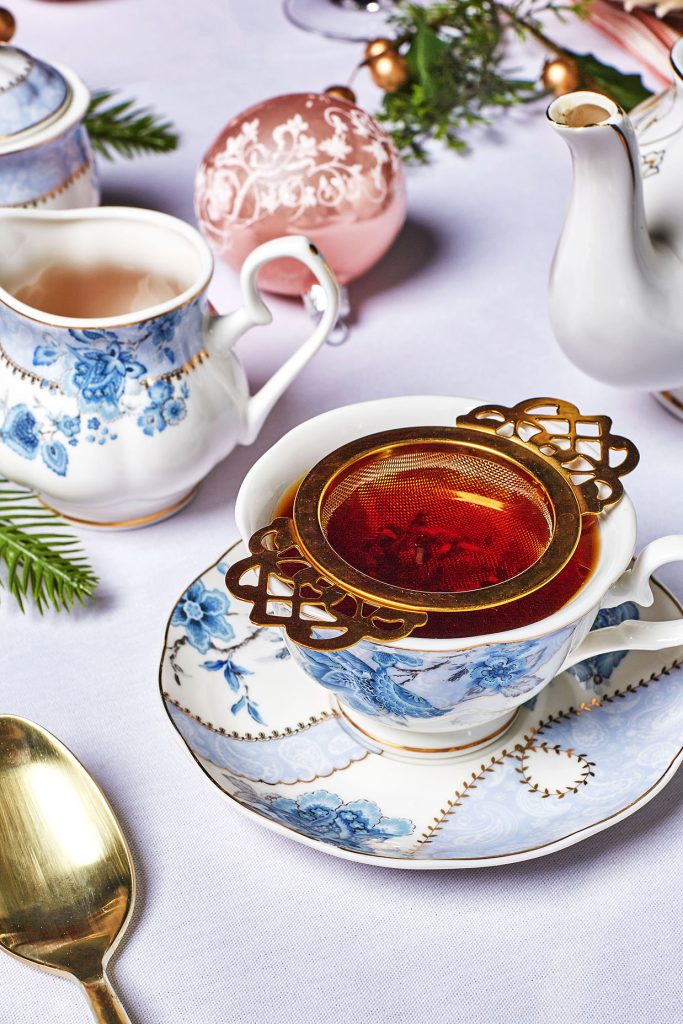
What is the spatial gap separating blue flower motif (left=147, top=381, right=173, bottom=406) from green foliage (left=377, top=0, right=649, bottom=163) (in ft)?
1.40

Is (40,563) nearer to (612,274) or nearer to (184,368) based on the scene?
(184,368)

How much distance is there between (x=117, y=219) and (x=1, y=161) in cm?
12

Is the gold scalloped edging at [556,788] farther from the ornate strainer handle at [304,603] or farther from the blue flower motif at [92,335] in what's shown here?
the blue flower motif at [92,335]

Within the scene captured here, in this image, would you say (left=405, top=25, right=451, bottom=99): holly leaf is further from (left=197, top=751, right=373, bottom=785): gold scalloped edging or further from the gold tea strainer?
(left=197, top=751, right=373, bottom=785): gold scalloped edging

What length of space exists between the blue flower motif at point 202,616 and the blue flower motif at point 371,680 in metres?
0.09

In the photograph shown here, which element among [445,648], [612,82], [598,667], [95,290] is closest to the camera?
[445,648]

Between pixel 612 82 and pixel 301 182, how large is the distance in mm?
330

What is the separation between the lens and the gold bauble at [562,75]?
2.87ft

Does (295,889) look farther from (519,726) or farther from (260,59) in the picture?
(260,59)

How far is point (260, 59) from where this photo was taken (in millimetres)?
1020

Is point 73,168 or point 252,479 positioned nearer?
point 252,479

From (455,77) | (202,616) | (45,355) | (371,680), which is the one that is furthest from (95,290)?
(455,77)

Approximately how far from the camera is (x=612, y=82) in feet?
2.81

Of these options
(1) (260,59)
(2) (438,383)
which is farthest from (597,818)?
(1) (260,59)
